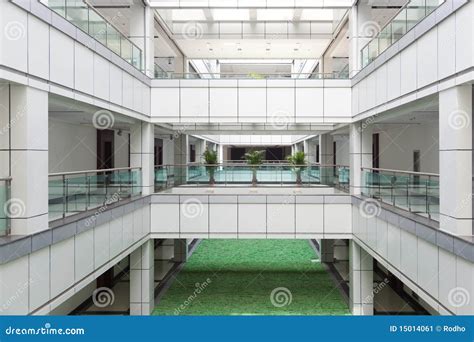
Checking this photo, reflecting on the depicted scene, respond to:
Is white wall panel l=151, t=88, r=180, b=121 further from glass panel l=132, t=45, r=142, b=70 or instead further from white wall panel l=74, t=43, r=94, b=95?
white wall panel l=74, t=43, r=94, b=95

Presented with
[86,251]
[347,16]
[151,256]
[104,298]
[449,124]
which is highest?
[347,16]

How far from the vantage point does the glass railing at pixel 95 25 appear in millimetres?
9552

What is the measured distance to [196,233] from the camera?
16.3m

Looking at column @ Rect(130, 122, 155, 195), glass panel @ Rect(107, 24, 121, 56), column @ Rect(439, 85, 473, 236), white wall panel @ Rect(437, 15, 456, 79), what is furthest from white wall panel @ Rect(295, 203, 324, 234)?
white wall panel @ Rect(437, 15, 456, 79)

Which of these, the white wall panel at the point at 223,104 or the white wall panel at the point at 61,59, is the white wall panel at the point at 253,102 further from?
the white wall panel at the point at 61,59

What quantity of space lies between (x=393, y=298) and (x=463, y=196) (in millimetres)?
11319

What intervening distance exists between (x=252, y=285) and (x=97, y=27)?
12394 millimetres

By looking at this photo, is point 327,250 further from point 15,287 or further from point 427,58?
point 15,287

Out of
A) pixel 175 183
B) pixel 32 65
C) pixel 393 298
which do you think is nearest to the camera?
pixel 32 65

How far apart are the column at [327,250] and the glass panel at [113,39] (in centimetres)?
1503

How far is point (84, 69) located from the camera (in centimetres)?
1047

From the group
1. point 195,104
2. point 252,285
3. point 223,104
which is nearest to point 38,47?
point 195,104

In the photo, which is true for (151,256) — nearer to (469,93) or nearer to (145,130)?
(145,130)

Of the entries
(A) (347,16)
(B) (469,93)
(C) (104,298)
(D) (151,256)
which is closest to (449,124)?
(B) (469,93)
